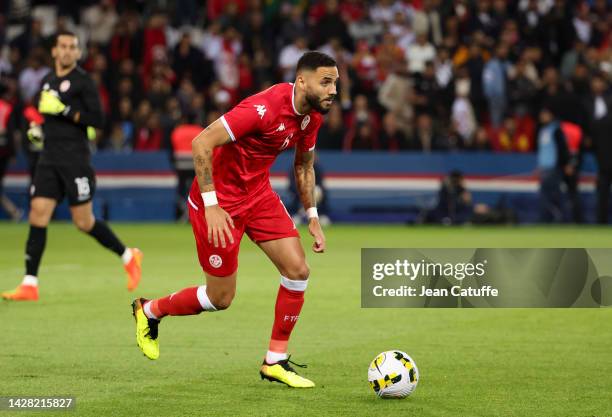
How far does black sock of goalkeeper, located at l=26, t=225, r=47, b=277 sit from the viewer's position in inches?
486

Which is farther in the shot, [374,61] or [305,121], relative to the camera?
[374,61]

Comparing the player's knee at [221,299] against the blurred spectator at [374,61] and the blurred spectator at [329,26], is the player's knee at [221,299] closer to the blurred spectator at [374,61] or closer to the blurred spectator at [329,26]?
the blurred spectator at [374,61]

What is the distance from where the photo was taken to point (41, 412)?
6.94m

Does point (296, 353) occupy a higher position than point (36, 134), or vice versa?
point (36, 134)

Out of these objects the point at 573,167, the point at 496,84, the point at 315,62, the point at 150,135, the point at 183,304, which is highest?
the point at 315,62

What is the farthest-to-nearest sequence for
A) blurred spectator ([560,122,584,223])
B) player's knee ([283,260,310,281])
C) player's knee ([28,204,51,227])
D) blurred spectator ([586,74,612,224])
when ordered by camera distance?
blurred spectator ([560,122,584,223]), blurred spectator ([586,74,612,224]), player's knee ([28,204,51,227]), player's knee ([283,260,310,281])

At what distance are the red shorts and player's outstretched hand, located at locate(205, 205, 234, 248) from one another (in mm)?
441

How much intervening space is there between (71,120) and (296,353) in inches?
164

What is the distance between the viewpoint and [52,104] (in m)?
12.0

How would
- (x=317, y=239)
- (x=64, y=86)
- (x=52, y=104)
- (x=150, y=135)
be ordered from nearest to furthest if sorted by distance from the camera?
(x=317, y=239) → (x=52, y=104) → (x=64, y=86) → (x=150, y=135)

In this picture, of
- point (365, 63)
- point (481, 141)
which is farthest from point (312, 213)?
point (365, 63)

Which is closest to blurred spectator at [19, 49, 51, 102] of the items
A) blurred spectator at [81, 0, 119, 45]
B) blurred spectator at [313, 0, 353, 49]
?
blurred spectator at [81, 0, 119, 45]

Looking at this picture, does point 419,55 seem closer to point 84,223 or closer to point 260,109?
point 84,223

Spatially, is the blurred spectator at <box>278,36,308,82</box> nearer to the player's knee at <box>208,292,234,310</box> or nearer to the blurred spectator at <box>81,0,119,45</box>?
the blurred spectator at <box>81,0,119,45</box>
